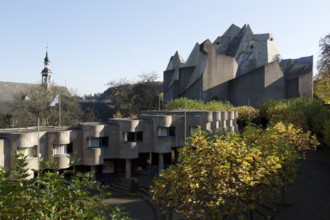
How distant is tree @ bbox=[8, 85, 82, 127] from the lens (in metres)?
49.2

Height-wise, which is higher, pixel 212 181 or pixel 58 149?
pixel 212 181

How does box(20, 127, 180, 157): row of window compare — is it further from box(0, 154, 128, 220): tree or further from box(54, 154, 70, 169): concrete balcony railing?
box(0, 154, 128, 220): tree

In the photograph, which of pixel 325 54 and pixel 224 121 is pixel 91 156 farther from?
pixel 325 54

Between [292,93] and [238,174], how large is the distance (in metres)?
50.2

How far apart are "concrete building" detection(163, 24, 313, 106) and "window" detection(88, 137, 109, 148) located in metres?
29.5

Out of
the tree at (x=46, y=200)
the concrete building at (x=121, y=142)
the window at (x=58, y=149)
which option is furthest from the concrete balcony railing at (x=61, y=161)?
the tree at (x=46, y=200)

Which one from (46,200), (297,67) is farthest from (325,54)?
(46,200)

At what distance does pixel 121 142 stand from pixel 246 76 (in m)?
34.1

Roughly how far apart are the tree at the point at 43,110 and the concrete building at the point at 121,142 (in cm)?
1867

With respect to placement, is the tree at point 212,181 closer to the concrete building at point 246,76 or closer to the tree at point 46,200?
the tree at point 46,200

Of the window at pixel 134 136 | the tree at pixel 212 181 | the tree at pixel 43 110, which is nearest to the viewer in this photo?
the tree at pixel 212 181

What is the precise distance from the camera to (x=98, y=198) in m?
5.62

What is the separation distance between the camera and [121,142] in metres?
32.3

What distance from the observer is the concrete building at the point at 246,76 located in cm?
5834
